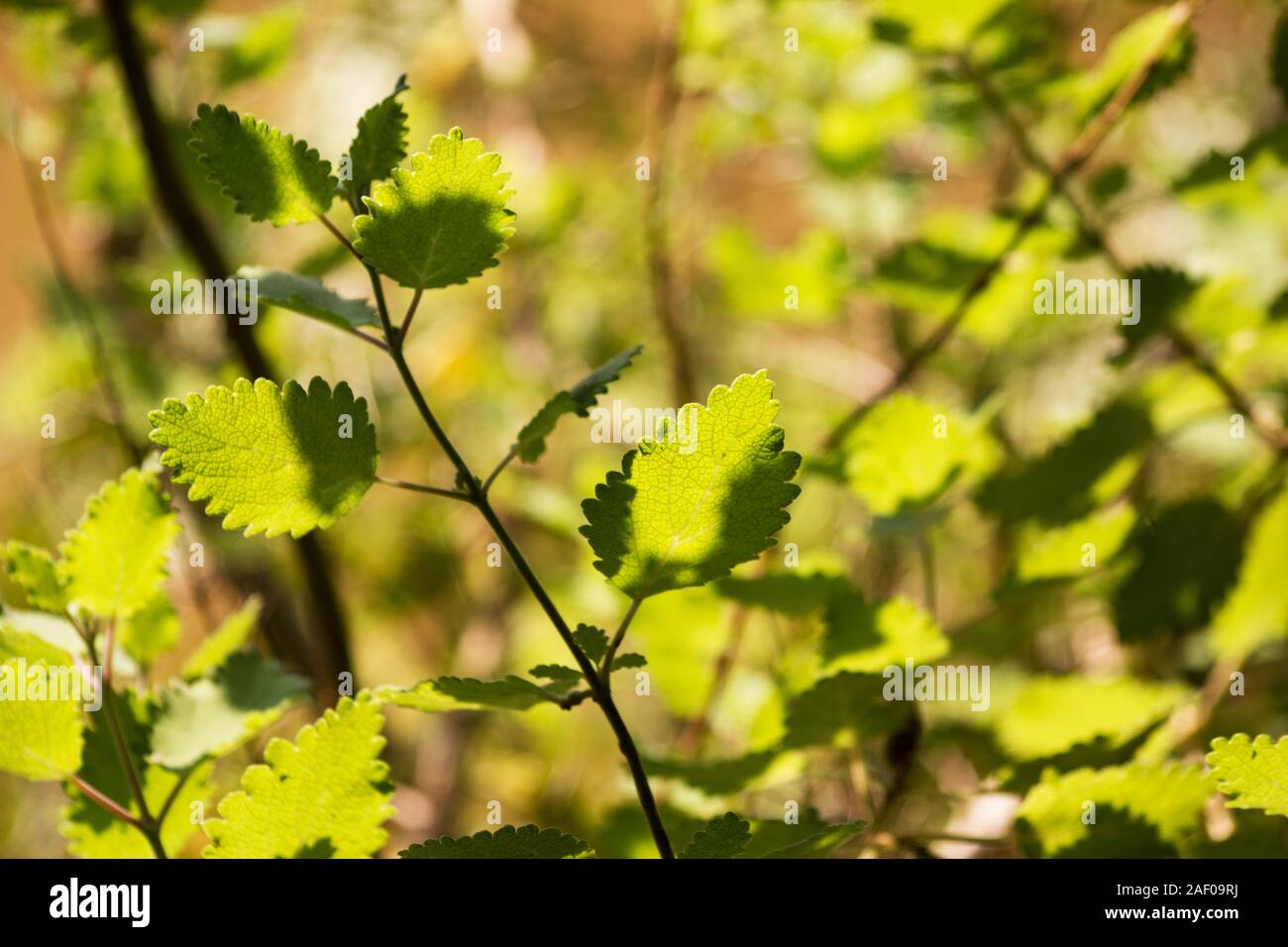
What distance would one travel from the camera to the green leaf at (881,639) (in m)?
0.45

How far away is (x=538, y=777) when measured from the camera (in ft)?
3.78

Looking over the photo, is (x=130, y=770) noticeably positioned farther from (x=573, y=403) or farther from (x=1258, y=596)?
(x=1258, y=596)

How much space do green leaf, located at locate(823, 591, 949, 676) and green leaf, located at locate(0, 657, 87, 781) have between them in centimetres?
29

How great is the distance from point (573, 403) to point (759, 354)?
1.09 m

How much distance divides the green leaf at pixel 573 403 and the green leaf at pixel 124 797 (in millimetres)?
180

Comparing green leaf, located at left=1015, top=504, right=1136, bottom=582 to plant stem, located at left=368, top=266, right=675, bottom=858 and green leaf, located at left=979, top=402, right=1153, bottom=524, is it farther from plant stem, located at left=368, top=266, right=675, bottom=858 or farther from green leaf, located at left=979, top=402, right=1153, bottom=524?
plant stem, located at left=368, top=266, right=675, bottom=858

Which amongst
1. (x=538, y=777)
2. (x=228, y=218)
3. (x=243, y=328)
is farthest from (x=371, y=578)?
(x=243, y=328)

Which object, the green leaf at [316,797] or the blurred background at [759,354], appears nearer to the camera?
the green leaf at [316,797]

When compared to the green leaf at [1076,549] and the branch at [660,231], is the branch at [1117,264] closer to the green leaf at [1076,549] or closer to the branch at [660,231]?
the green leaf at [1076,549]

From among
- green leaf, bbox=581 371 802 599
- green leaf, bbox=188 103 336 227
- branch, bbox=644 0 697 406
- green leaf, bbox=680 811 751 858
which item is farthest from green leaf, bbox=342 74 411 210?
branch, bbox=644 0 697 406

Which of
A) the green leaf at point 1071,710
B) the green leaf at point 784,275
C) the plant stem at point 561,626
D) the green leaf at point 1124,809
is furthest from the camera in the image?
the green leaf at point 784,275

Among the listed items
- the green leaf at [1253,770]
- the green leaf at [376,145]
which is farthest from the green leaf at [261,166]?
the green leaf at [1253,770]

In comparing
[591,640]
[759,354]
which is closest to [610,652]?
[591,640]

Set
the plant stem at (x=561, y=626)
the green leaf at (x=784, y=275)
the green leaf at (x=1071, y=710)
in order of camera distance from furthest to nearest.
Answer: the green leaf at (x=784, y=275), the green leaf at (x=1071, y=710), the plant stem at (x=561, y=626)
